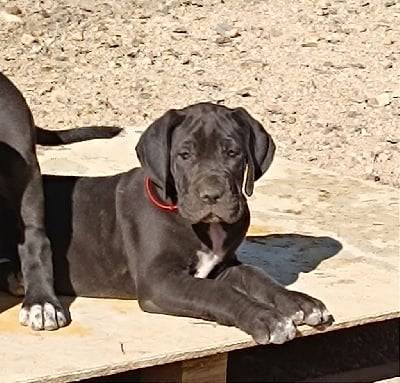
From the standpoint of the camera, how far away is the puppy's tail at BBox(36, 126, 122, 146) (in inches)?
218

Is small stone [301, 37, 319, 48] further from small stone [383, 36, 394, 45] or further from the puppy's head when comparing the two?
the puppy's head

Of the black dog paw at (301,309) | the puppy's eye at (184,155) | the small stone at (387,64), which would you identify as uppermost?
the puppy's eye at (184,155)

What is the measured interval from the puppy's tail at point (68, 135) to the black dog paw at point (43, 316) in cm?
178

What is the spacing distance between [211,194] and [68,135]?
83.8 inches

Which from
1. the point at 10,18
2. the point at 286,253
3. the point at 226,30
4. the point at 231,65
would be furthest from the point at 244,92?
Result: the point at 286,253

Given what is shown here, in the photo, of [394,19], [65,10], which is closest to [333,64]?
[394,19]

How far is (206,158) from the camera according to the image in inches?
150

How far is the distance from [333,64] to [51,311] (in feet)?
17.5

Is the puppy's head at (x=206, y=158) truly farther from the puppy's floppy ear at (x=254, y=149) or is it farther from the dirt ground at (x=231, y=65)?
the dirt ground at (x=231, y=65)

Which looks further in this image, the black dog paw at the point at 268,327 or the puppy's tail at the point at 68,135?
the puppy's tail at the point at 68,135

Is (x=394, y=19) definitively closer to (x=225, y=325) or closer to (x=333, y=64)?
(x=333, y=64)

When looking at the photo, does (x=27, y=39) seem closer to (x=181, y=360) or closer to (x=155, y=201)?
(x=155, y=201)

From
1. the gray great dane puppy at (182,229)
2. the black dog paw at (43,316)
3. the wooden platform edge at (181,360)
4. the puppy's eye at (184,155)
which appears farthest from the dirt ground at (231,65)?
the black dog paw at (43,316)

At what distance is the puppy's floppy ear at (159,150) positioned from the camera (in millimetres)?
3838
